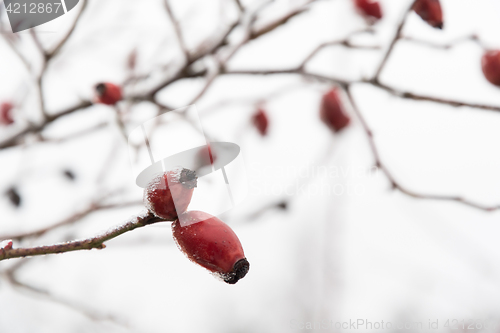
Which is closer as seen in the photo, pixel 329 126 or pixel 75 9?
pixel 75 9

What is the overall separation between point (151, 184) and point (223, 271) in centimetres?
24

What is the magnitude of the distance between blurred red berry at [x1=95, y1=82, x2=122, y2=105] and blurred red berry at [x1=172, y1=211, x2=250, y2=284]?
4.05 ft

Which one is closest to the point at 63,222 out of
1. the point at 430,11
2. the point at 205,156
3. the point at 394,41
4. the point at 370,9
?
the point at 205,156

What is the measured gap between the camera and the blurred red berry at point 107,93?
1.69m

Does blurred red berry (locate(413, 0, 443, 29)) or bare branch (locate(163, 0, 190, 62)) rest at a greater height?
bare branch (locate(163, 0, 190, 62))

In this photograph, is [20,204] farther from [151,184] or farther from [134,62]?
[151,184]

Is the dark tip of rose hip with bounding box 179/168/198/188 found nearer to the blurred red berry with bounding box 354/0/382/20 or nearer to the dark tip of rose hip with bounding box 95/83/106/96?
the dark tip of rose hip with bounding box 95/83/106/96

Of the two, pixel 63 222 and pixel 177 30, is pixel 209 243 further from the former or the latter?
pixel 177 30

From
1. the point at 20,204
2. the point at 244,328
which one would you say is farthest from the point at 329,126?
the point at 244,328

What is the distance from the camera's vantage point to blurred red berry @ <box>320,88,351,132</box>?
223 centimetres

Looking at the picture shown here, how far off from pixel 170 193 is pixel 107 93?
1.29m

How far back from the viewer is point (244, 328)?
1761 cm

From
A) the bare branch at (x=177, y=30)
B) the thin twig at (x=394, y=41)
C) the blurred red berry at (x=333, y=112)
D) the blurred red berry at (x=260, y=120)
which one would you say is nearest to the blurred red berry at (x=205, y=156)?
the thin twig at (x=394, y=41)

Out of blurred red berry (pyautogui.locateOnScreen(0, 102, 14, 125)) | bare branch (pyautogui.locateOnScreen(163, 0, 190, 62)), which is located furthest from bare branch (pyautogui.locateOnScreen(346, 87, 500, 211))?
blurred red berry (pyautogui.locateOnScreen(0, 102, 14, 125))
